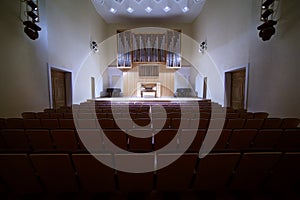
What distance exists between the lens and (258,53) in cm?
426

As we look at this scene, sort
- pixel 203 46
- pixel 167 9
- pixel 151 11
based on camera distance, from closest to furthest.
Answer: pixel 203 46, pixel 167 9, pixel 151 11

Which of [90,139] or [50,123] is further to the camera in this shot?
[50,123]

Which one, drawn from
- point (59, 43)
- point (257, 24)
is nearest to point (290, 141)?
point (257, 24)

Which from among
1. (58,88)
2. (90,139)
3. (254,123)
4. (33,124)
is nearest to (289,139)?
(254,123)

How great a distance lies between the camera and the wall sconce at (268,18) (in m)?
3.68

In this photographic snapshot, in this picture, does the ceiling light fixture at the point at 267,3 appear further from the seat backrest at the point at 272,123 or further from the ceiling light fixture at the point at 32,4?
the ceiling light fixture at the point at 32,4

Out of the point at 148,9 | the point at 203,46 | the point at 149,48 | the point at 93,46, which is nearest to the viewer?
the point at 93,46

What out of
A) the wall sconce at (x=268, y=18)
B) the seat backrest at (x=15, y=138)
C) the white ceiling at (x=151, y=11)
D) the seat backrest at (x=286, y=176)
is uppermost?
the white ceiling at (x=151, y=11)

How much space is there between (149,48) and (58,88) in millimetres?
6166

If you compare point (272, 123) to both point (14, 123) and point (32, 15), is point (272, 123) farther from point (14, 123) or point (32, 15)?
point (32, 15)

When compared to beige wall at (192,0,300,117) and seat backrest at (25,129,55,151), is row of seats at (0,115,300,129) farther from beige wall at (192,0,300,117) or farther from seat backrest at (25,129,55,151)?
beige wall at (192,0,300,117)

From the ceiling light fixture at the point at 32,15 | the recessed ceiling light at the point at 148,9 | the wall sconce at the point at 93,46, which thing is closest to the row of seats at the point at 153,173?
the ceiling light fixture at the point at 32,15

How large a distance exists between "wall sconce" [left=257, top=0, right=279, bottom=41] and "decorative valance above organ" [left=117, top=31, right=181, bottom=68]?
20.3 feet

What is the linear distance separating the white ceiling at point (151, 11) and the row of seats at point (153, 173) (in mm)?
8244
